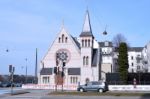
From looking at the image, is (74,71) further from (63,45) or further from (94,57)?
(63,45)

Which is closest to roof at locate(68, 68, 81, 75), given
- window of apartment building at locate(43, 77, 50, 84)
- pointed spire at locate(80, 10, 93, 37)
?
window of apartment building at locate(43, 77, 50, 84)

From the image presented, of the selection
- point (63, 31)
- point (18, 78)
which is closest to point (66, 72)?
point (63, 31)

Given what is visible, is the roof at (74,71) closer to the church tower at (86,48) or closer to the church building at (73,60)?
the church building at (73,60)

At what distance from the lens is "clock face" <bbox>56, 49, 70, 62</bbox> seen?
96.3 metres

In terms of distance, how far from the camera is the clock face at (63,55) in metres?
96.3

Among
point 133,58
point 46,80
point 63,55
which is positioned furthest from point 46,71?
point 133,58

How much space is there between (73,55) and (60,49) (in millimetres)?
3763

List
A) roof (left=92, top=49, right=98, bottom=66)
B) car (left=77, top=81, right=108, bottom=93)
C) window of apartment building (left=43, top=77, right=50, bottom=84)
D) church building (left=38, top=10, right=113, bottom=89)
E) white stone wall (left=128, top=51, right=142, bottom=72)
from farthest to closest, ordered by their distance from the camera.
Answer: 1. white stone wall (left=128, top=51, right=142, bottom=72)
2. window of apartment building (left=43, top=77, right=50, bottom=84)
3. roof (left=92, top=49, right=98, bottom=66)
4. church building (left=38, top=10, right=113, bottom=89)
5. car (left=77, top=81, right=108, bottom=93)

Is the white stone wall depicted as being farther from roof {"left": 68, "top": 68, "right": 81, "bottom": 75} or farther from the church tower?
roof {"left": 68, "top": 68, "right": 81, "bottom": 75}

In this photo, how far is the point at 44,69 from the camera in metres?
97.0

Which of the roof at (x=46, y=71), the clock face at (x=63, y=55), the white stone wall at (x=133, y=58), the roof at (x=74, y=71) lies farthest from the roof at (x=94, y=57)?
the white stone wall at (x=133, y=58)

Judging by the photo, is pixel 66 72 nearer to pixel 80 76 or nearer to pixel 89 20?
pixel 80 76

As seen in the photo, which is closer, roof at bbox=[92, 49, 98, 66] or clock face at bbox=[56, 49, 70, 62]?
roof at bbox=[92, 49, 98, 66]

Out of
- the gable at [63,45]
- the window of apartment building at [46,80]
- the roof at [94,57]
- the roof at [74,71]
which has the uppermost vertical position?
the gable at [63,45]
